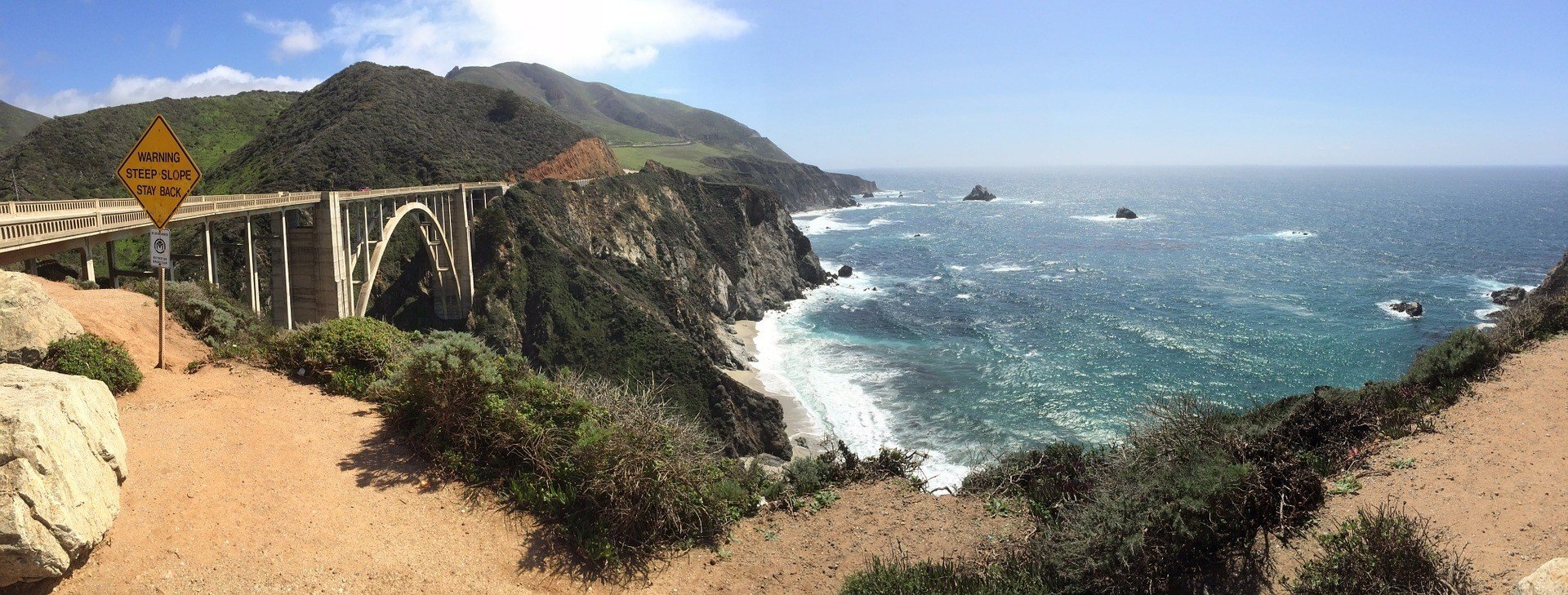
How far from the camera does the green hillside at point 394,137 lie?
168ft

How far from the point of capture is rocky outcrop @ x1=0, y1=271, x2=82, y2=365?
9.08 meters

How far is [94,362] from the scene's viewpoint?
939cm

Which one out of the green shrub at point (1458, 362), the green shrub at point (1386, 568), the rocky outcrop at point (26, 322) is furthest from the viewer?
the green shrub at point (1458, 362)

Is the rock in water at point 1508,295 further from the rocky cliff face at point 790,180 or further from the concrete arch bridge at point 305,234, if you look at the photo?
the rocky cliff face at point 790,180

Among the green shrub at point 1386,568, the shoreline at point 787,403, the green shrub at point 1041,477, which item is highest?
the green shrub at point 1386,568

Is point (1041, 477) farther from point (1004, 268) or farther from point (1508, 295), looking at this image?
point (1004, 268)

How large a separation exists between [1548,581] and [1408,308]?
209 ft

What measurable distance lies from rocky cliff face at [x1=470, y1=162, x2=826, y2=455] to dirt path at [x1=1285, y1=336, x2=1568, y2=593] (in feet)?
78.1

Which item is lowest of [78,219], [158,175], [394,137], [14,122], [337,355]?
[337,355]

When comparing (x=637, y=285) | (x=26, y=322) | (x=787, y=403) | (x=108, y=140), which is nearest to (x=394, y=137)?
(x=637, y=285)

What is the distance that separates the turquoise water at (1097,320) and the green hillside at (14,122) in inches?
4270

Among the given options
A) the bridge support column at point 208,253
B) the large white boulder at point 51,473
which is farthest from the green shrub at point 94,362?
the bridge support column at point 208,253

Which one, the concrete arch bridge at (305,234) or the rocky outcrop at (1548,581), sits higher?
the concrete arch bridge at (305,234)

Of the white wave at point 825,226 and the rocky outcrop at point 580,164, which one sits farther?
the white wave at point 825,226
